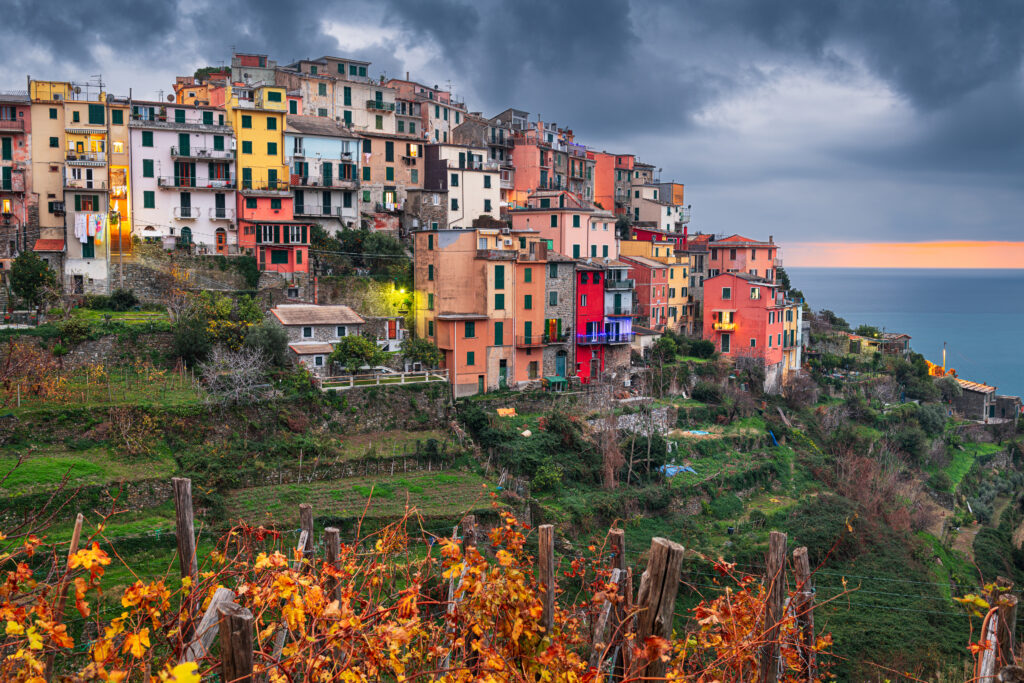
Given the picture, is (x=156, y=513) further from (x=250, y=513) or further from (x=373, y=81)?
(x=373, y=81)

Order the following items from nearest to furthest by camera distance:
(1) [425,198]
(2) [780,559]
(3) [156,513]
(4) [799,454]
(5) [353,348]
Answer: (2) [780,559]
(3) [156,513]
(5) [353,348]
(4) [799,454]
(1) [425,198]

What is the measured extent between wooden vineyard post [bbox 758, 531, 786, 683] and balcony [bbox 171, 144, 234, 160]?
3906cm

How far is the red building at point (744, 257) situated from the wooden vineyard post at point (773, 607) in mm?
46890

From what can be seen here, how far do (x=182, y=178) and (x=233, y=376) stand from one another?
665 inches

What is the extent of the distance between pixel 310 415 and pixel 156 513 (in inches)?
289

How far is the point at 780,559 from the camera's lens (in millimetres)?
7000

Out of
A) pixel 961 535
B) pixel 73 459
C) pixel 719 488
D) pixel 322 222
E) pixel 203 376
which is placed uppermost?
pixel 322 222

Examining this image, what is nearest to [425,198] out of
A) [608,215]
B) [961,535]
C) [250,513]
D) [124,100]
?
[608,215]

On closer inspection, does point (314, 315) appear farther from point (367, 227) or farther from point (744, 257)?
point (744, 257)

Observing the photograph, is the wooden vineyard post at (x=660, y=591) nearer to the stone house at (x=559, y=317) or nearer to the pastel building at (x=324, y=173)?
the stone house at (x=559, y=317)

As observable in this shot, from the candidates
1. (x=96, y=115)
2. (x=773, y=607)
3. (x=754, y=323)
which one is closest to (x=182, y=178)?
(x=96, y=115)

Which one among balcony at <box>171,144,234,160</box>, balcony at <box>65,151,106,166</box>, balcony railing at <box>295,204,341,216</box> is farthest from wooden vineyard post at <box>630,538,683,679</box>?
balcony railing at <box>295,204,341,216</box>

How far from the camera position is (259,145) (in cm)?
4266

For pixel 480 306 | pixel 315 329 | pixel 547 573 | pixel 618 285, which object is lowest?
pixel 547 573
